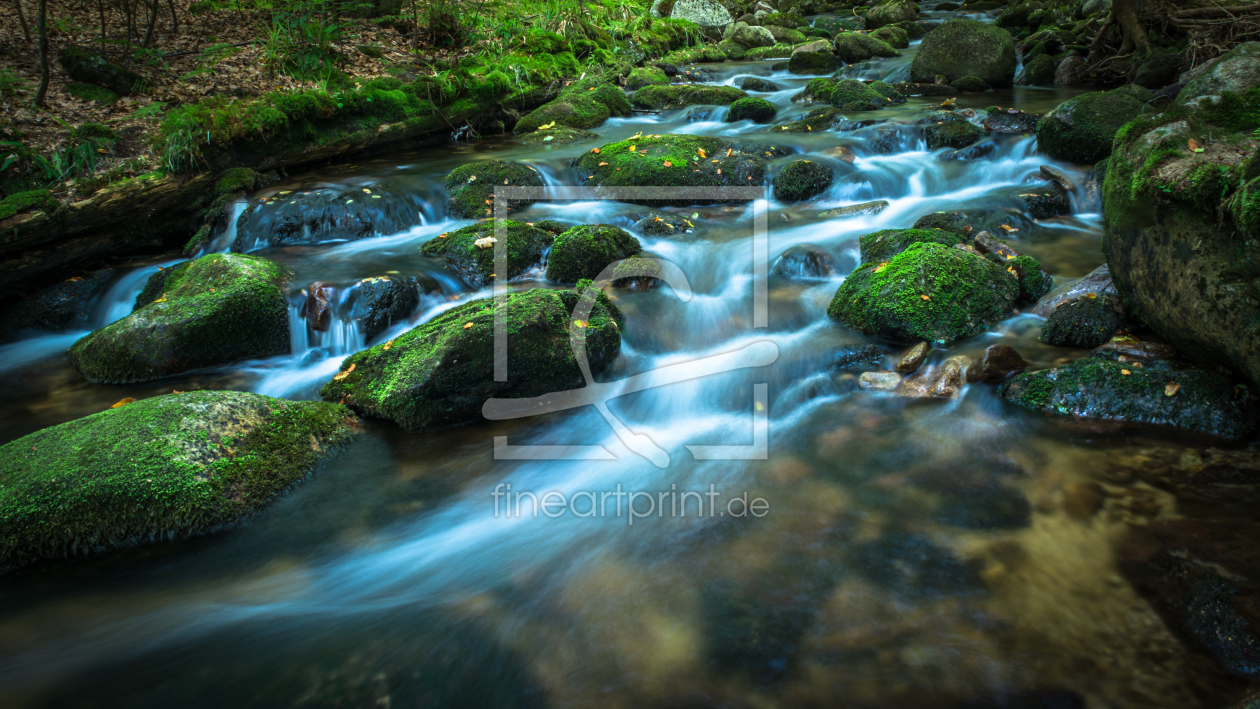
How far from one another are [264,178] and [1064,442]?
989 cm

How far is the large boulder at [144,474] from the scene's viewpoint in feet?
11.4

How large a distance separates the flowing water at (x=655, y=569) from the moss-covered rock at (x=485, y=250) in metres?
1.47

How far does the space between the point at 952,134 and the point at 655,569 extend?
9.43 m

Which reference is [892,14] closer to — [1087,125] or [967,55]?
[967,55]

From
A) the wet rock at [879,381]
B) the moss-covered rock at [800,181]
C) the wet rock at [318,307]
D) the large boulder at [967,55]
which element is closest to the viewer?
the wet rock at [879,381]

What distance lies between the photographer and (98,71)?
8375 mm

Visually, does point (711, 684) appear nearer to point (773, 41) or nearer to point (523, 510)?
point (523, 510)

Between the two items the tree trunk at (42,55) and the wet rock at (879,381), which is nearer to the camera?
the wet rock at (879,381)

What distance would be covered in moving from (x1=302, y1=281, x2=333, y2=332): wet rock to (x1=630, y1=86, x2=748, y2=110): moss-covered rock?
9.81 m

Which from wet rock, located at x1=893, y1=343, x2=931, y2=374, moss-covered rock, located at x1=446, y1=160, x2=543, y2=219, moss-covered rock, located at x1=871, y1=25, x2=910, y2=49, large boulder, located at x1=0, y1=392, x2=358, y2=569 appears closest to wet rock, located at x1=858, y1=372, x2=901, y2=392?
wet rock, located at x1=893, y1=343, x2=931, y2=374

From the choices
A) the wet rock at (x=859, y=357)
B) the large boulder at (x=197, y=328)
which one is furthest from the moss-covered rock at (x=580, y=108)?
the wet rock at (x=859, y=357)

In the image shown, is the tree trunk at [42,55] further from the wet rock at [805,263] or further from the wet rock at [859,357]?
the wet rock at [859,357]

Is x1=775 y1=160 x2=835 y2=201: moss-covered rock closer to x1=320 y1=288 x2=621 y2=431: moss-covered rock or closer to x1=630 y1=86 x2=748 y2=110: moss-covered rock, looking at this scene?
x1=320 y1=288 x2=621 y2=431: moss-covered rock

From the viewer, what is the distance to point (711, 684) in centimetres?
270
